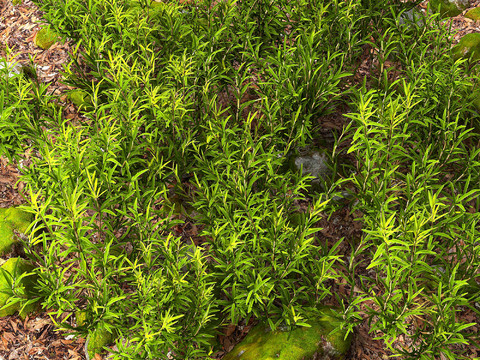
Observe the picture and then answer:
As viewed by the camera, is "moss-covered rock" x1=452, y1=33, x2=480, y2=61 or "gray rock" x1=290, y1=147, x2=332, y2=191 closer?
"gray rock" x1=290, y1=147, x2=332, y2=191

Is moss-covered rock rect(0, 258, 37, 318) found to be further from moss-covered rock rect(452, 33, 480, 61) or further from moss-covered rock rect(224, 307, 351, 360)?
moss-covered rock rect(452, 33, 480, 61)

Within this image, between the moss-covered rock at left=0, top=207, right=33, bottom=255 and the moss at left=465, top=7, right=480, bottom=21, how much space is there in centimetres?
646

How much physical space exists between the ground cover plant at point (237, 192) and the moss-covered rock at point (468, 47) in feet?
3.16

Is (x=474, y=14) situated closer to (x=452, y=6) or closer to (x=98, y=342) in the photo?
(x=452, y=6)

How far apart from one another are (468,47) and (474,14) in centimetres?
106

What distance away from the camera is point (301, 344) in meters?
3.22

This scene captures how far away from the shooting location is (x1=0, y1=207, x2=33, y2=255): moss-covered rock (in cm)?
396

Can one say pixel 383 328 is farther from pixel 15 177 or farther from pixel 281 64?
pixel 15 177

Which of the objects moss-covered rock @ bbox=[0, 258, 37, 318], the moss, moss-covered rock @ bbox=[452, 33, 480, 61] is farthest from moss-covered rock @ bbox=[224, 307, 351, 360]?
the moss

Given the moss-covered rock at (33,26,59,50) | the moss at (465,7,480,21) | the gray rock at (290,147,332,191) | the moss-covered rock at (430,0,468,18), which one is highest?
the moss-covered rock at (33,26,59,50)

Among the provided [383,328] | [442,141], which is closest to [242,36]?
[442,141]

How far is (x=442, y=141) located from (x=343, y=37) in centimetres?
170

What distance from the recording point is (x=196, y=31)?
4715 millimetres

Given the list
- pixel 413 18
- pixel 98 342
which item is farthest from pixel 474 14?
pixel 98 342
